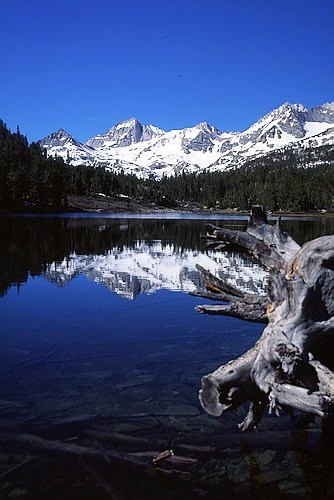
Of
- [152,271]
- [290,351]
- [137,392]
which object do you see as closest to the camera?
[290,351]

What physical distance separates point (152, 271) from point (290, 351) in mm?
21026

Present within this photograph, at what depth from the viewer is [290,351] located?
6.38m

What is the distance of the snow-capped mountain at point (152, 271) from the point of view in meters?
22.4

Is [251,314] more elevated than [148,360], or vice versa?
[251,314]

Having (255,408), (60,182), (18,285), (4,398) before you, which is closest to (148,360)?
(4,398)

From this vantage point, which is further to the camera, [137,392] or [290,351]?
[137,392]

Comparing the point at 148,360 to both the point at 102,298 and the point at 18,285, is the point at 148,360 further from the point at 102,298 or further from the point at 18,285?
the point at 18,285

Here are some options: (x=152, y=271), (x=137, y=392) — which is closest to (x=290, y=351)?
(x=137, y=392)

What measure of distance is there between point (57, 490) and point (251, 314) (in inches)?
168

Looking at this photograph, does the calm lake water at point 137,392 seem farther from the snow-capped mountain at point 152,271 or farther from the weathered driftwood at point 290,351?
the weathered driftwood at point 290,351

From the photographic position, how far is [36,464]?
22.2 ft

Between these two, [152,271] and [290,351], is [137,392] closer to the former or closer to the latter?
[290,351]

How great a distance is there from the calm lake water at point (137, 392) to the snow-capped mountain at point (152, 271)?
0.50 m

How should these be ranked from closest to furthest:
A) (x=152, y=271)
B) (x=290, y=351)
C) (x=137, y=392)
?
(x=290, y=351) < (x=137, y=392) < (x=152, y=271)
